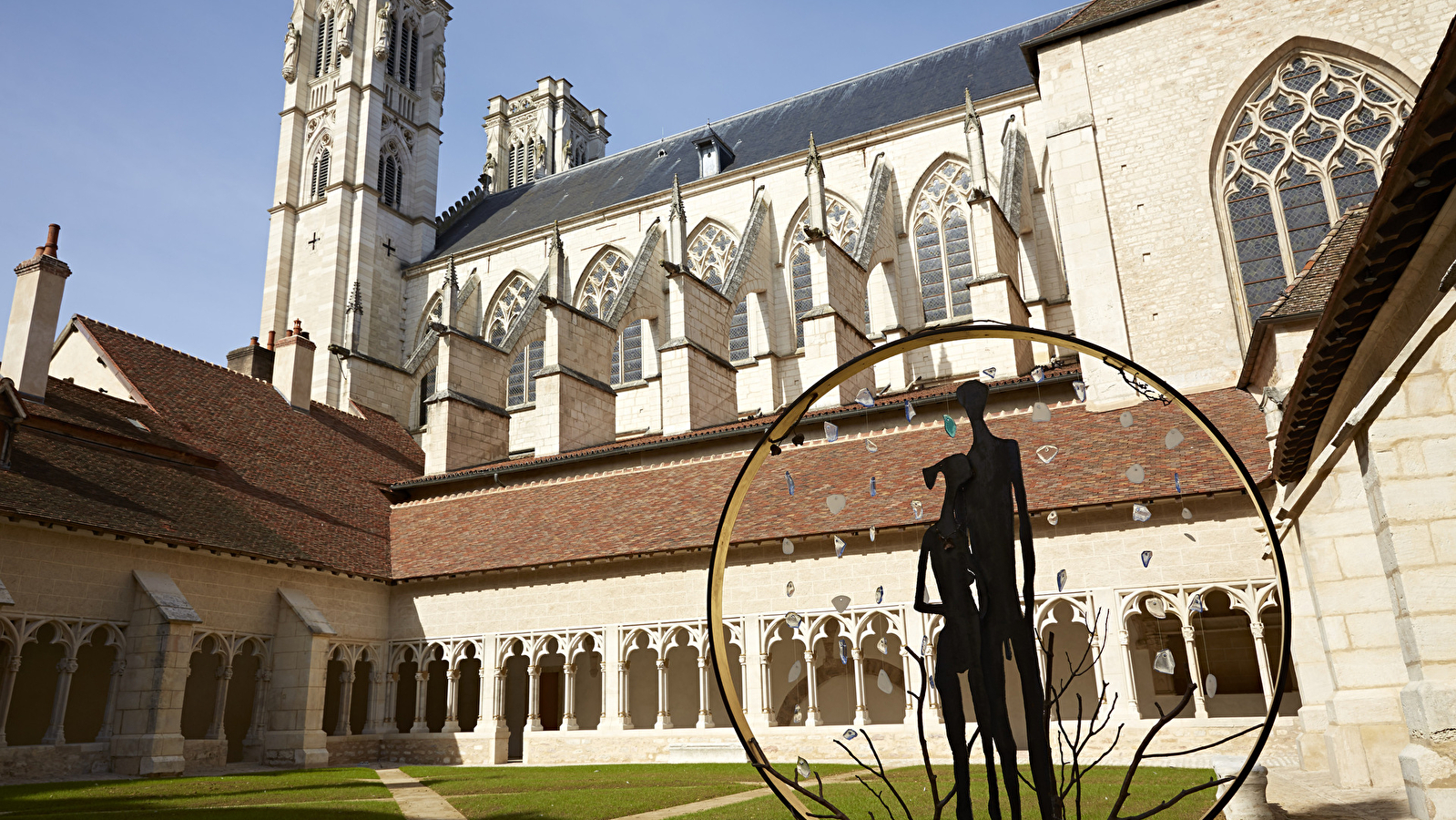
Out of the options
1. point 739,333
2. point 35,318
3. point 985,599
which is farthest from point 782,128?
point 985,599

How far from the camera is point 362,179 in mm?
32375

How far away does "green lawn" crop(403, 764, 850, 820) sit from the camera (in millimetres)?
8859

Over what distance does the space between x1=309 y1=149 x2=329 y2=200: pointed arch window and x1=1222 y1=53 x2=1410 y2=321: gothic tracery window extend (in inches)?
1100

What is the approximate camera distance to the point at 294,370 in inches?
870

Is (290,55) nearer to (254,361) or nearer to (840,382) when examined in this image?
(254,361)

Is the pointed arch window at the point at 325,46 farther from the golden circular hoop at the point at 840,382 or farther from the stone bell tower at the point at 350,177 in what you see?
the golden circular hoop at the point at 840,382

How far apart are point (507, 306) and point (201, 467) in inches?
611

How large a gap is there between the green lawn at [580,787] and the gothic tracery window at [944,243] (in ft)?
44.5

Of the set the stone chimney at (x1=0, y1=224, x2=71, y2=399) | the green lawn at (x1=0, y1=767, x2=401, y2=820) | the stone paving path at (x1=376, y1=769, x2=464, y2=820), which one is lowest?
the stone paving path at (x1=376, y1=769, x2=464, y2=820)

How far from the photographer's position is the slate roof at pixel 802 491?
13164mm

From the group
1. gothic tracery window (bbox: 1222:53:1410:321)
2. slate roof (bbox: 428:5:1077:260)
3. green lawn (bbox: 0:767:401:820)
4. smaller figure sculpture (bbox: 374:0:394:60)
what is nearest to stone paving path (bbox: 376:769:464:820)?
green lawn (bbox: 0:767:401:820)

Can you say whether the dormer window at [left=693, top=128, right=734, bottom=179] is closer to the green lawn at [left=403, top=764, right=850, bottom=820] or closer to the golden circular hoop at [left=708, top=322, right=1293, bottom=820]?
the green lawn at [left=403, top=764, right=850, bottom=820]

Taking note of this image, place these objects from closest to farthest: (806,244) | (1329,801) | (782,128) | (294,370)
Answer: (1329,801), (294,370), (806,244), (782,128)

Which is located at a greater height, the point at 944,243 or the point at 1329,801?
the point at 944,243
